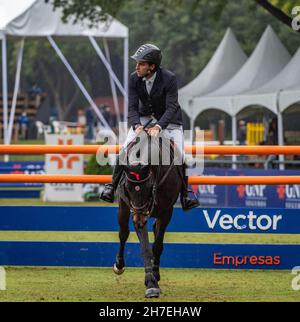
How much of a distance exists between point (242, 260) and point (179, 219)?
91 cm

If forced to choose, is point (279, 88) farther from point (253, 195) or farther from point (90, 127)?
point (90, 127)

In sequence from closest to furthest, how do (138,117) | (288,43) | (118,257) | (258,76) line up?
(138,117) → (118,257) → (258,76) → (288,43)

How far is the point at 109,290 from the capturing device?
35.7 feet

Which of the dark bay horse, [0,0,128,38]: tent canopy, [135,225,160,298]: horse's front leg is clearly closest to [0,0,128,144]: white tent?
[0,0,128,38]: tent canopy

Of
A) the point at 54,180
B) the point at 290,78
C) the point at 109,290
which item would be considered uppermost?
the point at 290,78

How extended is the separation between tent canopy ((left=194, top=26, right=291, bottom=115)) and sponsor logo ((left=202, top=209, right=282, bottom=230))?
50.2ft

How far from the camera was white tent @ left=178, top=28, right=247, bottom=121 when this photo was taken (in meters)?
31.0

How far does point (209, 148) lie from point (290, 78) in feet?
45.9

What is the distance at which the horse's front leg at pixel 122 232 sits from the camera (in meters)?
11.2

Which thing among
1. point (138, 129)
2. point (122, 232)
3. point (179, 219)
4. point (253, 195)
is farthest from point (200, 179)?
point (253, 195)

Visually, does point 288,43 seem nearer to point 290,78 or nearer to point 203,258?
point 290,78

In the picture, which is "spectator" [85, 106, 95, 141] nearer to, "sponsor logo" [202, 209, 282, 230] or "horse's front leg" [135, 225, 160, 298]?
"sponsor logo" [202, 209, 282, 230]
